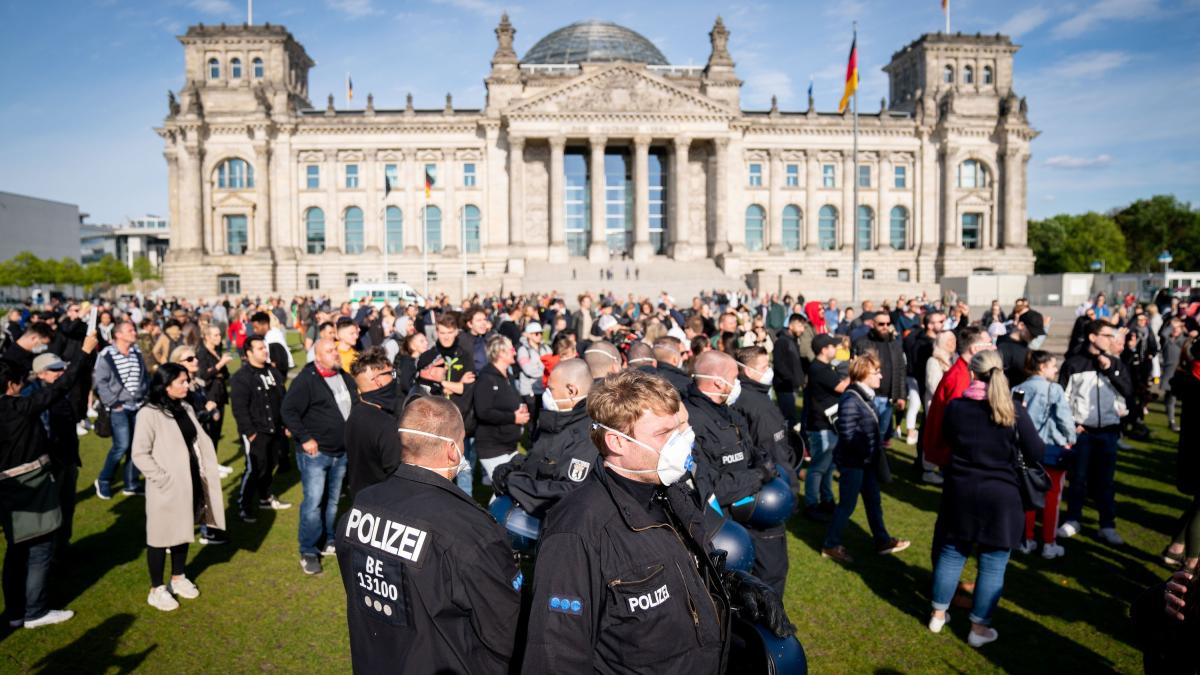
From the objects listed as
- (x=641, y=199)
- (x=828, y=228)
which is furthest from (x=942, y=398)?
(x=828, y=228)

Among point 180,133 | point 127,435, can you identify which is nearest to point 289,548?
point 127,435

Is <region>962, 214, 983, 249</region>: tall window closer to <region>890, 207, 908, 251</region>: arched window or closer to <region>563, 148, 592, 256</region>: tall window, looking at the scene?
<region>890, 207, 908, 251</region>: arched window

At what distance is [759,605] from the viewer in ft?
9.77

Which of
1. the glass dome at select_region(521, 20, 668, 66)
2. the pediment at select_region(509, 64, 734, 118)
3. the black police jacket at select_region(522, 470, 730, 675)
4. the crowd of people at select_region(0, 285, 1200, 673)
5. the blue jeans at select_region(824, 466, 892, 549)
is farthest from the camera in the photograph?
the glass dome at select_region(521, 20, 668, 66)

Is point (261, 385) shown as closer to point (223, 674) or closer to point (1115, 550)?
point (223, 674)

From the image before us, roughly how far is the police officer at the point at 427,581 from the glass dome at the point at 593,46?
226 feet

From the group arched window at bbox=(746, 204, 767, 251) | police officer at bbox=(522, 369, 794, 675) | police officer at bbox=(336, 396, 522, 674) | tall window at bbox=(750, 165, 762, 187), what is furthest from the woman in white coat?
tall window at bbox=(750, 165, 762, 187)

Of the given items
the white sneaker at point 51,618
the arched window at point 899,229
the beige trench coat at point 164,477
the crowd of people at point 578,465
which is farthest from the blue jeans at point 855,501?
the arched window at point 899,229

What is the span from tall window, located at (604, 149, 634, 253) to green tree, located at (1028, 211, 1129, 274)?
5542cm

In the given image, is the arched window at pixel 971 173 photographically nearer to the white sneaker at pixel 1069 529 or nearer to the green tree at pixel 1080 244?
the green tree at pixel 1080 244

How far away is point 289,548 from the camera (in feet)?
27.5

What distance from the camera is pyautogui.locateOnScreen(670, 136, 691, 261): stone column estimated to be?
56.3 m

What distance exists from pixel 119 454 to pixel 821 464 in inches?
382

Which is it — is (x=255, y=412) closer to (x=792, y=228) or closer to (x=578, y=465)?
(x=578, y=465)
